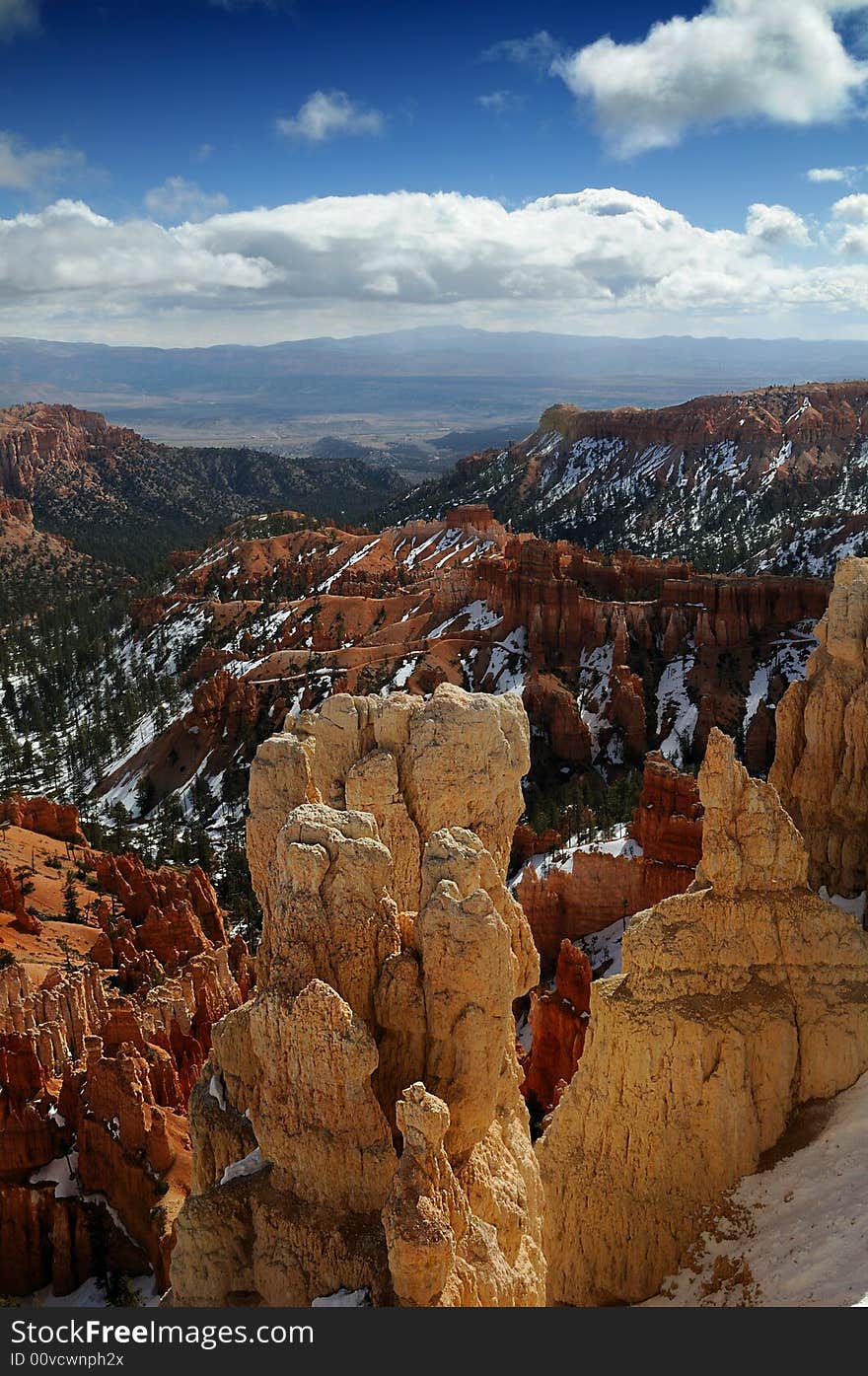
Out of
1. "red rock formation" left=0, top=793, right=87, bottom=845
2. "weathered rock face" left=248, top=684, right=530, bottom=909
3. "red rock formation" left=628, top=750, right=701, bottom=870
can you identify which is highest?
"weathered rock face" left=248, top=684, right=530, bottom=909

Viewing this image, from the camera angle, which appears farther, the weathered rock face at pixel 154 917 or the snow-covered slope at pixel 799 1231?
the weathered rock face at pixel 154 917

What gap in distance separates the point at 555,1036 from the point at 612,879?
10385 millimetres

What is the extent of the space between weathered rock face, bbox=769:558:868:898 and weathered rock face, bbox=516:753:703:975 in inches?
532

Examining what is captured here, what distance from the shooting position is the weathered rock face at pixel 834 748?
2089 centimetres

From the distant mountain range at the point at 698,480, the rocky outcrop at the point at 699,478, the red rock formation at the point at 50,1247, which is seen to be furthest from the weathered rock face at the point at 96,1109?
the rocky outcrop at the point at 699,478

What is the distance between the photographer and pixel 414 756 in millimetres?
13805

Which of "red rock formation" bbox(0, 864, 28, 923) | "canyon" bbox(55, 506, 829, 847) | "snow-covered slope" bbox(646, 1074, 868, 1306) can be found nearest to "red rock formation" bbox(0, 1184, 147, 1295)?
"snow-covered slope" bbox(646, 1074, 868, 1306)

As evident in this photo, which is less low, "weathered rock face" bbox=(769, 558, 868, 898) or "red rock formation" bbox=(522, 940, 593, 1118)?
"weathered rock face" bbox=(769, 558, 868, 898)

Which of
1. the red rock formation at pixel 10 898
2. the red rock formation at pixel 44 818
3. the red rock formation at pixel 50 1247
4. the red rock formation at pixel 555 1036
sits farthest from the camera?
the red rock formation at pixel 44 818

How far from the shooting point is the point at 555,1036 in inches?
1064

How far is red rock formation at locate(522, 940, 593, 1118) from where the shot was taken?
87.6 feet

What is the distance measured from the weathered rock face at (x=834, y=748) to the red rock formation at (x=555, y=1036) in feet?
26.3

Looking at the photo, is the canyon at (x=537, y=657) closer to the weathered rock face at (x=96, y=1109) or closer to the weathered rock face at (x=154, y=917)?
the weathered rock face at (x=154, y=917)

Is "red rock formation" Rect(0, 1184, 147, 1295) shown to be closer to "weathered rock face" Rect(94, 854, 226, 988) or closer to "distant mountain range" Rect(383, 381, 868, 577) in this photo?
"weathered rock face" Rect(94, 854, 226, 988)
